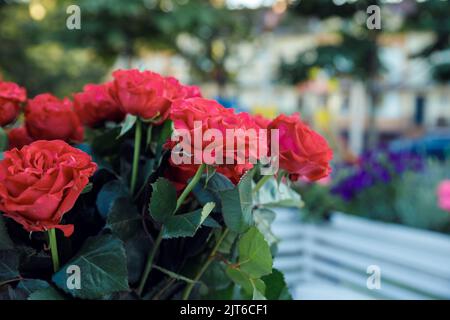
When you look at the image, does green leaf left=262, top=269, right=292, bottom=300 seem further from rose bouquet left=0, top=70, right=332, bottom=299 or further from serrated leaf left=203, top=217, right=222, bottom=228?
serrated leaf left=203, top=217, right=222, bottom=228

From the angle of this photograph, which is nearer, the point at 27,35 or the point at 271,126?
the point at 271,126

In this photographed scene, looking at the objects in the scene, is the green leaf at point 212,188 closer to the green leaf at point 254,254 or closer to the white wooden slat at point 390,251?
the green leaf at point 254,254

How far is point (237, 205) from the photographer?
48cm

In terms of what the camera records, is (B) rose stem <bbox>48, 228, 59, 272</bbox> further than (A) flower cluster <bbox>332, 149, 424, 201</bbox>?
No

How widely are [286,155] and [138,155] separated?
6.1 inches

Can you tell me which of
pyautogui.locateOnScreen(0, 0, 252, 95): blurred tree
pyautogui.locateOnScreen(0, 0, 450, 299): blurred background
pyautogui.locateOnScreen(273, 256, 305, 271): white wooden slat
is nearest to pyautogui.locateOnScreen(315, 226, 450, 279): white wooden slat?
pyautogui.locateOnScreen(0, 0, 450, 299): blurred background

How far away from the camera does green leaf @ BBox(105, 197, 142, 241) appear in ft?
1.63

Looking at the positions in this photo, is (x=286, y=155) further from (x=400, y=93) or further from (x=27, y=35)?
(x=400, y=93)

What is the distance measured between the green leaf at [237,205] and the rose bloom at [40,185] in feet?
0.39

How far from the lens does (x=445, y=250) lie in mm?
1633

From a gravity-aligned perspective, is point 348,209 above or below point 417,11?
below

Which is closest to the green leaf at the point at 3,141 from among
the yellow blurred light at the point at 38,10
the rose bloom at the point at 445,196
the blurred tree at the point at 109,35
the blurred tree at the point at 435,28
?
the rose bloom at the point at 445,196

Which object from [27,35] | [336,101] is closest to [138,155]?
[27,35]

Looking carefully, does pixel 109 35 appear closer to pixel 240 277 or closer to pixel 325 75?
pixel 325 75
